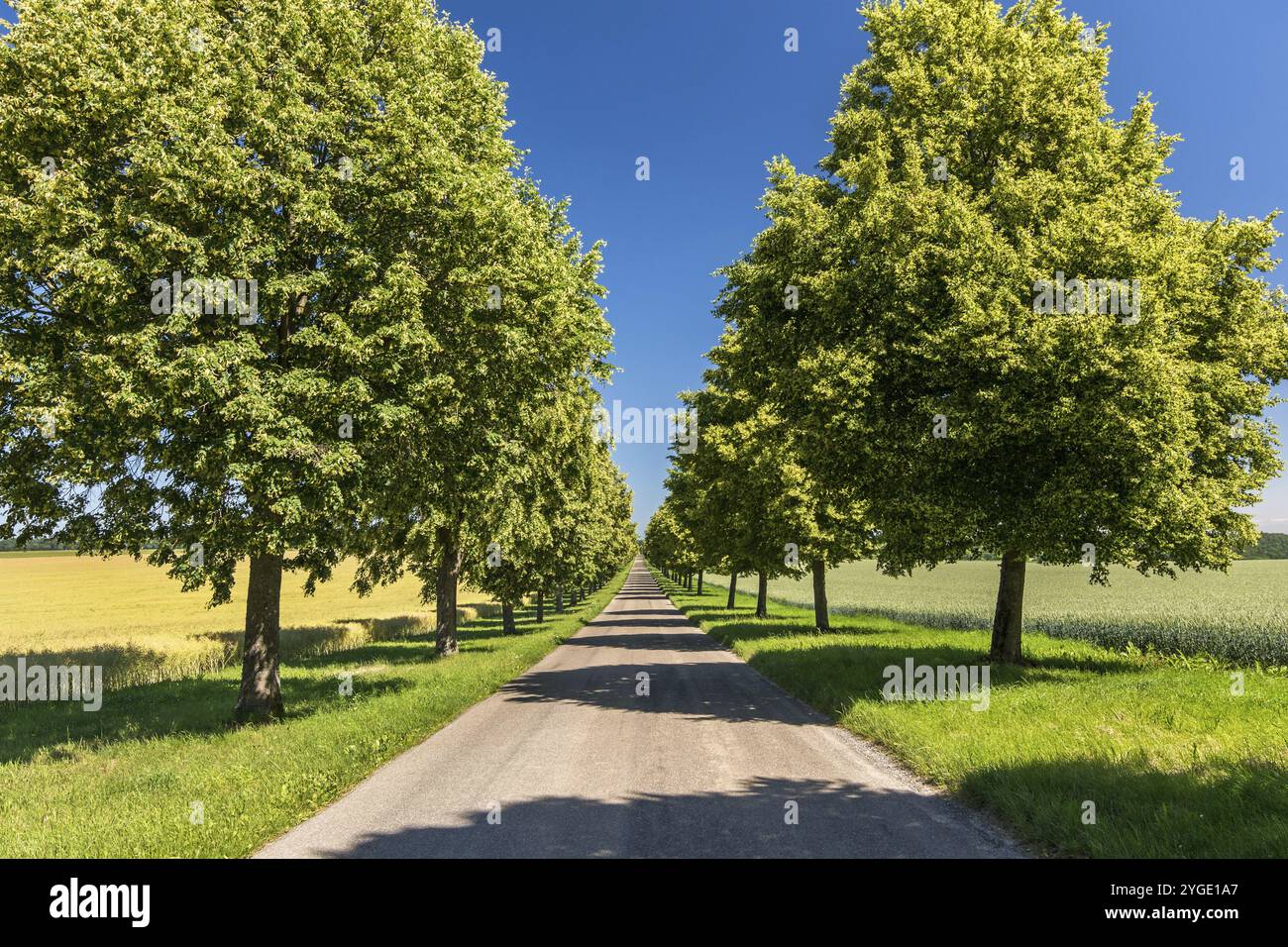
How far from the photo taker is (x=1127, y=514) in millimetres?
13141

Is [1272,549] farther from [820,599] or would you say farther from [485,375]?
[485,375]

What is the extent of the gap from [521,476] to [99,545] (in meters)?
7.53

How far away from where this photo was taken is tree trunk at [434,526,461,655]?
24.1m

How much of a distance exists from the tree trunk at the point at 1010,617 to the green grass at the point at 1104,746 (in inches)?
30.5

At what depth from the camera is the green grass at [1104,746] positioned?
6469mm

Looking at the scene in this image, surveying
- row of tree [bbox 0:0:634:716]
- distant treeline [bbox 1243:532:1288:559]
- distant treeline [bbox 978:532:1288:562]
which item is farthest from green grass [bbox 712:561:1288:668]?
distant treeline [bbox 1243:532:1288:559]

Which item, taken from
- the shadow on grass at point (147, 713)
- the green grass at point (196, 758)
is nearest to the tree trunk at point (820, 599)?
the green grass at point (196, 758)

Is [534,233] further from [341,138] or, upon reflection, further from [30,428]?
[30,428]

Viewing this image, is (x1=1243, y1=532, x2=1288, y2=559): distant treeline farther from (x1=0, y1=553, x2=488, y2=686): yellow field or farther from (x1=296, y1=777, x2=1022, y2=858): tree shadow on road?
(x1=296, y1=777, x2=1022, y2=858): tree shadow on road

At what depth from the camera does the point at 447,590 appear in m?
25.2

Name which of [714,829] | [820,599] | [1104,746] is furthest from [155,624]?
[1104,746]

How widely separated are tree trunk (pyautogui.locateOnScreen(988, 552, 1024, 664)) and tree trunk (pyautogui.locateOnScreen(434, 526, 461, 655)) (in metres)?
16.1

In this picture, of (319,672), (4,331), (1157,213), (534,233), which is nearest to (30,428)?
(4,331)

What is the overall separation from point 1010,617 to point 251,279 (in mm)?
17341
